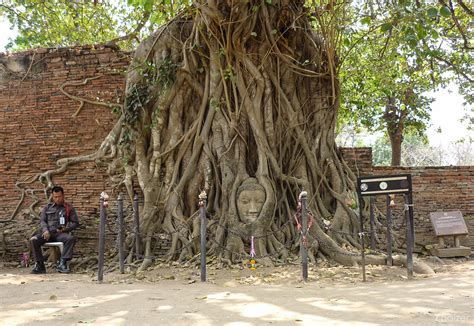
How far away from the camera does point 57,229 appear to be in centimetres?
655

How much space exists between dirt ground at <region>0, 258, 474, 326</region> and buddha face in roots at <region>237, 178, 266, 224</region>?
35.0 inches

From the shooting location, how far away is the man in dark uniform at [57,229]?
6.28 meters

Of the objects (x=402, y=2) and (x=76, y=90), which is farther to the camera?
(x=76, y=90)

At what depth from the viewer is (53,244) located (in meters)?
6.38

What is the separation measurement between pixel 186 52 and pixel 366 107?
20.9 ft

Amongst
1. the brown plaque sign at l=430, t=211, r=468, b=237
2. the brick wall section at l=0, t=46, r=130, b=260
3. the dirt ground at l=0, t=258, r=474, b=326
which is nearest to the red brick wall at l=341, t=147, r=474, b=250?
the brown plaque sign at l=430, t=211, r=468, b=237

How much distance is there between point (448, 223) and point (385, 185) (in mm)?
2738

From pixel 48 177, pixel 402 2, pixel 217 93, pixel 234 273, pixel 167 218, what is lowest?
pixel 234 273

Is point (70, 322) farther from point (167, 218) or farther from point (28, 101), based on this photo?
point (28, 101)

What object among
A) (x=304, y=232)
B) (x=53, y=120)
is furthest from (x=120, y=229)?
(x=53, y=120)

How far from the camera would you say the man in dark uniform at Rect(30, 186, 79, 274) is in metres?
6.28

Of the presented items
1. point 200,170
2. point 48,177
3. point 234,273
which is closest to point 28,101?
point 48,177

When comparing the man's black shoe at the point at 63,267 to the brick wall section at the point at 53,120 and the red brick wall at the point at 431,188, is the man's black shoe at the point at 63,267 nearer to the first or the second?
the brick wall section at the point at 53,120

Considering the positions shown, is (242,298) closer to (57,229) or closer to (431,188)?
(57,229)
